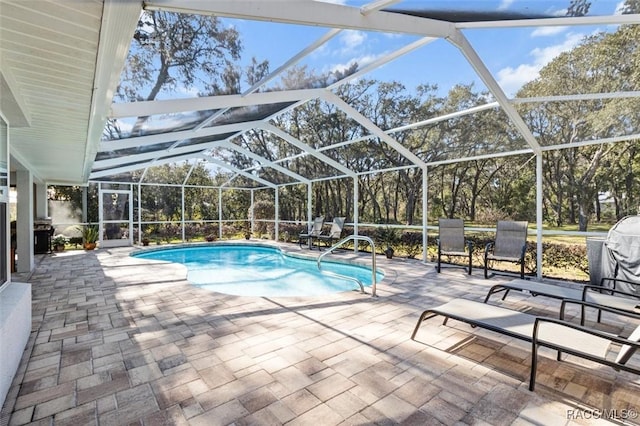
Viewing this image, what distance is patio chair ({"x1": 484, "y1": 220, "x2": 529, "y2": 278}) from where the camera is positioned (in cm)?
657

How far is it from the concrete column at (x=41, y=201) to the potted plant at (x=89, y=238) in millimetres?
1342

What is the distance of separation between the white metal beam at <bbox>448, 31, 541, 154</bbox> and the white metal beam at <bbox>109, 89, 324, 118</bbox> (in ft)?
8.77

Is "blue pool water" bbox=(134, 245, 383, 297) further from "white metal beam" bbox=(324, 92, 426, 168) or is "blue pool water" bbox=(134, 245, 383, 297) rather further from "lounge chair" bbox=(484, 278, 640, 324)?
"white metal beam" bbox=(324, 92, 426, 168)

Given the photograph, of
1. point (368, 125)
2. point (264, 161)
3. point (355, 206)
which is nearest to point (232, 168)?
point (264, 161)

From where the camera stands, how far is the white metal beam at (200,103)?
486 cm

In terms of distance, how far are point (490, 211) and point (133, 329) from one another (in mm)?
8978

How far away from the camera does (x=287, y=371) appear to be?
280 centimetres

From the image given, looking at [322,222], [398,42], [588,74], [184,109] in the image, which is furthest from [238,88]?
[322,222]

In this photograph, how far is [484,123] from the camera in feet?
21.1

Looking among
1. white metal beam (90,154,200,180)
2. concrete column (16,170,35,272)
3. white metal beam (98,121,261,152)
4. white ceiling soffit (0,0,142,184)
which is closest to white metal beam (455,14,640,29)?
white ceiling soffit (0,0,142,184)

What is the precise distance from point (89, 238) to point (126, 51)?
1159cm

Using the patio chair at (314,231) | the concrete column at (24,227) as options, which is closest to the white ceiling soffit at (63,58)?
the concrete column at (24,227)

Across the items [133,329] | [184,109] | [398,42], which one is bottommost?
[133,329]

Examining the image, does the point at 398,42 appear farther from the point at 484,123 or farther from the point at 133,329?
the point at 133,329
